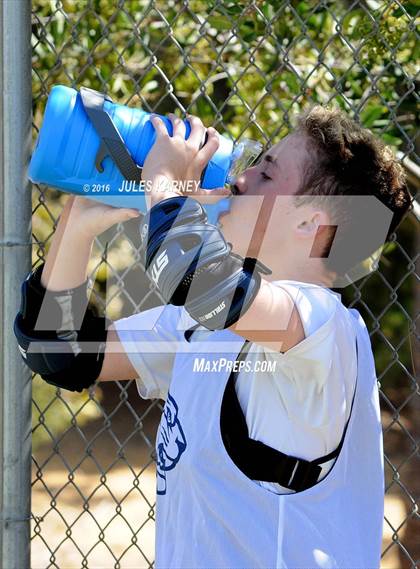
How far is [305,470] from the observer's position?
182cm

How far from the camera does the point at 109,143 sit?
77.0 inches

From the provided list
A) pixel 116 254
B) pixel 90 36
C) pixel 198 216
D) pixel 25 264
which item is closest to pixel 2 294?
pixel 25 264

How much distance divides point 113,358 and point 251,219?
0.52 meters

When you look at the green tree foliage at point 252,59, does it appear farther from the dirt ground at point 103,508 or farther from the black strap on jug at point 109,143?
the dirt ground at point 103,508

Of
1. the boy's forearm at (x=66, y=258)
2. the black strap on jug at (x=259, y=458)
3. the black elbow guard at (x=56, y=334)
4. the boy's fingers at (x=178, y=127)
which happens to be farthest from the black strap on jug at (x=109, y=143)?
the black strap on jug at (x=259, y=458)

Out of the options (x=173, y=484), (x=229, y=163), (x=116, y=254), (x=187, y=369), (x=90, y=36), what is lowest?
(x=116, y=254)

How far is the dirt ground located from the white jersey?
235 centimetres

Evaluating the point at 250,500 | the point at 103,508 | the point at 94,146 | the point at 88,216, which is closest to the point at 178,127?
the point at 94,146

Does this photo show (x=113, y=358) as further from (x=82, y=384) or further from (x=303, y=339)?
(x=303, y=339)

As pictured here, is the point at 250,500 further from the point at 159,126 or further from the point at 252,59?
the point at 252,59

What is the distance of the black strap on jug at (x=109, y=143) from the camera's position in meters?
1.95

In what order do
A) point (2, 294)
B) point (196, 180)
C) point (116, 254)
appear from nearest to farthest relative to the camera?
point (196, 180) → point (2, 294) → point (116, 254)

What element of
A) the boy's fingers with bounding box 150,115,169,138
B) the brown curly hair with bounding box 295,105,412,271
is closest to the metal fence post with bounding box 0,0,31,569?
the boy's fingers with bounding box 150,115,169,138

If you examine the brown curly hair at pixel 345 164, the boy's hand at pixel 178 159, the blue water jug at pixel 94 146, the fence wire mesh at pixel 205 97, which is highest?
the brown curly hair at pixel 345 164
